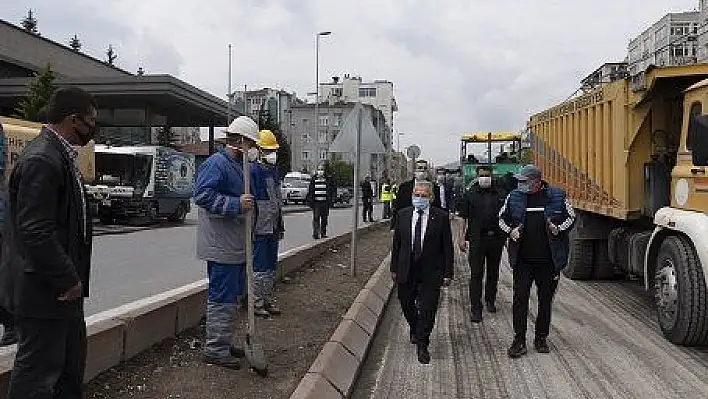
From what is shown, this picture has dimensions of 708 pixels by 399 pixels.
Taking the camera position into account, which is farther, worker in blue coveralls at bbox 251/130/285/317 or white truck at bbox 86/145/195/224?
white truck at bbox 86/145/195/224

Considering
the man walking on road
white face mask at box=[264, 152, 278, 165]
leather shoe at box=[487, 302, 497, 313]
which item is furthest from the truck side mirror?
white face mask at box=[264, 152, 278, 165]

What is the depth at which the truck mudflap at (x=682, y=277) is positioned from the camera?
6.87m

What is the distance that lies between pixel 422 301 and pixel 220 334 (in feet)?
7.04

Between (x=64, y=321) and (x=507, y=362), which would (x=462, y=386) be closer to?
(x=507, y=362)

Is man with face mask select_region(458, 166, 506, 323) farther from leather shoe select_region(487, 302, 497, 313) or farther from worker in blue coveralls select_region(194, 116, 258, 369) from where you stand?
worker in blue coveralls select_region(194, 116, 258, 369)

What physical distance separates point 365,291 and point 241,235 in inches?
170

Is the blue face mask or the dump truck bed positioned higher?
the dump truck bed

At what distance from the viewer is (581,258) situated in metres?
11.8

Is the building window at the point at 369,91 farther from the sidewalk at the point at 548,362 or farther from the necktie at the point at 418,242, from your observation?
the necktie at the point at 418,242

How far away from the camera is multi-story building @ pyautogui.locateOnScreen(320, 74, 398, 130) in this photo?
118 metres

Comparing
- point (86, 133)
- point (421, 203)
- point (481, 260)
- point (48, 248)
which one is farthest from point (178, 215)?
point (48, 248)

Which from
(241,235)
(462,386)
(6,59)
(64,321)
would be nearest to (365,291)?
(462,386)

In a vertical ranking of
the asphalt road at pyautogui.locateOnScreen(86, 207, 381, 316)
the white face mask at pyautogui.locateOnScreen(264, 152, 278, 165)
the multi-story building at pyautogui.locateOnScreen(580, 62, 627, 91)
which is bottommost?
the asphalt road at pyautogui.locateOnScreen(86, 207, 381, 316)

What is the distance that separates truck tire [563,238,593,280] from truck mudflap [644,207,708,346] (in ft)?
12.7
